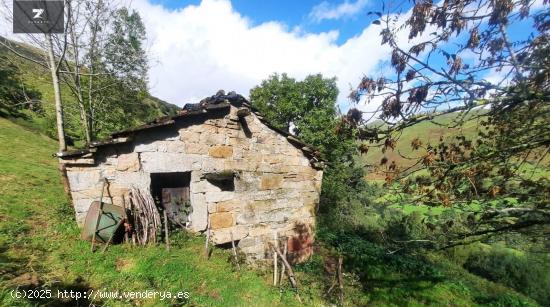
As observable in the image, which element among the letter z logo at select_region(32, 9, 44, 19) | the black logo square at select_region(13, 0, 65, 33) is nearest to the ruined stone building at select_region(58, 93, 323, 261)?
the black logo square at select_region(13, 0, 65, 33)

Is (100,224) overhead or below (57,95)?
below

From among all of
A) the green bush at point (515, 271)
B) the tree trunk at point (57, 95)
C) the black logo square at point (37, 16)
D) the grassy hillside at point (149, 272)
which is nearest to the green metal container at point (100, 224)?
the grassy hillside at point (149, 272)

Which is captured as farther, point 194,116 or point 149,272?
point 194,116

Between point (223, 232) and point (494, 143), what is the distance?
5.80 meters

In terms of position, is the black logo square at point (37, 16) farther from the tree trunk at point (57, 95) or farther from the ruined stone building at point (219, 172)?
the ruined stone building at point (219, 172)

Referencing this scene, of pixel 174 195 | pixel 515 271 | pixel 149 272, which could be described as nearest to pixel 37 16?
pixel 174 195

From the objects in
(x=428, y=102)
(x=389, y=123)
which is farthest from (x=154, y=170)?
(x=428, y=102)

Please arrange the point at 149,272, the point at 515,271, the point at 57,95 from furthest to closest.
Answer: the point at 515,271 < the point at 57,95 < the point at 149,272

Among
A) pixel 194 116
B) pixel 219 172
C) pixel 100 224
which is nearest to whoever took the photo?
pixel 100 224

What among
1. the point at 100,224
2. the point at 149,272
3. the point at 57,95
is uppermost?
the point at 57,95

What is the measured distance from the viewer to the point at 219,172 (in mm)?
7023

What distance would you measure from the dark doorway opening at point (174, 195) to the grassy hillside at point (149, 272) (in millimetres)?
550

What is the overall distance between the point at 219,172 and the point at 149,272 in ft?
8.94

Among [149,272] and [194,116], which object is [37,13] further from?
[149,272]
